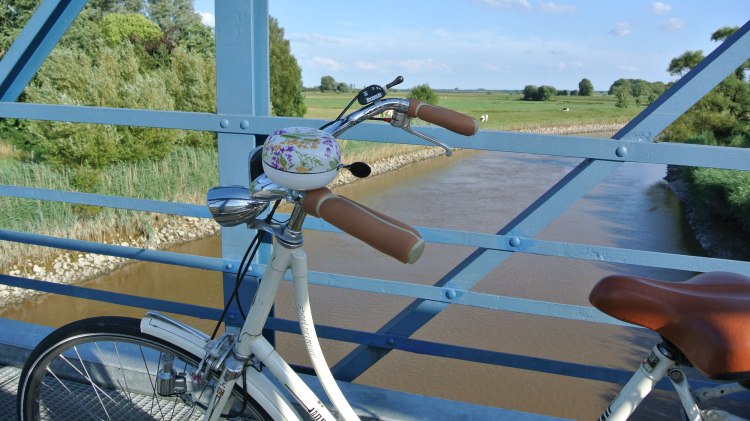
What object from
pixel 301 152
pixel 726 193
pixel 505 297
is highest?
pixel 301 152

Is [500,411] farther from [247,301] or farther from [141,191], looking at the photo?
[141,191]

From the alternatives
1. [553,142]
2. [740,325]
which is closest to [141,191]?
[553,142]

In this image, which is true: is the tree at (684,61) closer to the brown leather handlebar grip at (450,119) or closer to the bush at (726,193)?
the bush at (726,193)

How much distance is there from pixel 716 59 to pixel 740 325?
0.85 metres

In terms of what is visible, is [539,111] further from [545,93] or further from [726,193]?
[726,193]

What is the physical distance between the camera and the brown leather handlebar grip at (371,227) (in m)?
0.99

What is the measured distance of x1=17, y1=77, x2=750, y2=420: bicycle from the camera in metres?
1.12

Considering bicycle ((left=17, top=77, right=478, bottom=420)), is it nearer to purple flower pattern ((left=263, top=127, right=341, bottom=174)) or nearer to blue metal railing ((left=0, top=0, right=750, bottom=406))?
purple flower pattern ((left=263, top=127, right=341, bottom=174))

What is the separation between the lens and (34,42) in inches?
90.8

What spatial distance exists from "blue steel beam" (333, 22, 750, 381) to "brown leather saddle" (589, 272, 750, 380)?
1.82ft

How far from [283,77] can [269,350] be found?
1614 centimetres

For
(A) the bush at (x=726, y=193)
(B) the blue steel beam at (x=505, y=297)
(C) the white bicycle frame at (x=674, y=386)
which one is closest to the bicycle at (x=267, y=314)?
(B) the blue steel beam at (x=505, y=297)

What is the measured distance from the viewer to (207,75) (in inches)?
537

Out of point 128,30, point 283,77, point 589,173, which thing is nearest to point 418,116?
point 589,173
